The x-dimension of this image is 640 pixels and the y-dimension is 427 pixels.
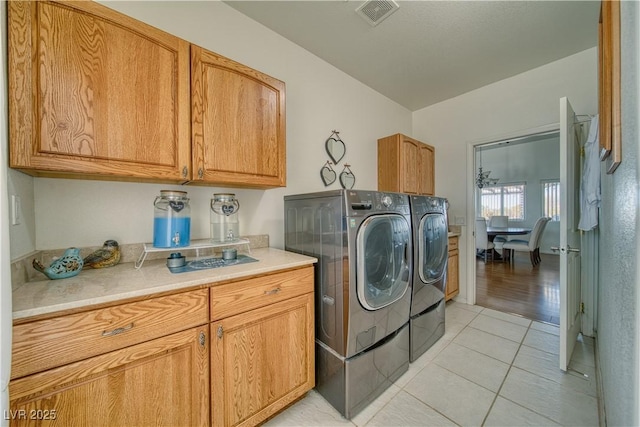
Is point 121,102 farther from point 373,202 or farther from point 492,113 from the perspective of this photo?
point 492,113

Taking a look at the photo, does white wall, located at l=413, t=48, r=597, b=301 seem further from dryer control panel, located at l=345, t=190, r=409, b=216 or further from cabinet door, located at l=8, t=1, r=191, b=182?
cabinet door, located at l=8, t=1, r=191, b=182

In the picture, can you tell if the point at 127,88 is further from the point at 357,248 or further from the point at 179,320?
the point at 357,248

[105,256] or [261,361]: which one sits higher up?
[105,256]

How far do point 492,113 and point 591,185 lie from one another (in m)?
1.48

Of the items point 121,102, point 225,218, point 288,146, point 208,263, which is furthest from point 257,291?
point 288,146

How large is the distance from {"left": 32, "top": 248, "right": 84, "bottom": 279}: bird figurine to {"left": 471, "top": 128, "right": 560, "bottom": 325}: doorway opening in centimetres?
398

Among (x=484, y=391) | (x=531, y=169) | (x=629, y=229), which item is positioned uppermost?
(x=531, y=169)

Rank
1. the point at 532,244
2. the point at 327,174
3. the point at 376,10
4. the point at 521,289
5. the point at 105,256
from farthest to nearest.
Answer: the point at 532,244 → the point at 521,289 → the point at 327,174 → the point at 376,10 → the point at 105,256

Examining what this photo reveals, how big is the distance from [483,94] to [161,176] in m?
3.65

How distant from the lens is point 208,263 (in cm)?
133

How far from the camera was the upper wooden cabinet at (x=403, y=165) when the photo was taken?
2791mm

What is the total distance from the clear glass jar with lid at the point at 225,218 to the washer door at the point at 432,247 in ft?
4.77

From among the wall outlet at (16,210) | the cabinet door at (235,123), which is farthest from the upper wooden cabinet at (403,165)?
the wall outlet at (16,210)

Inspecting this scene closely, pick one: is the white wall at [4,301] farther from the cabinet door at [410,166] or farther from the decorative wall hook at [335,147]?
the cabinet door at [410,166]
